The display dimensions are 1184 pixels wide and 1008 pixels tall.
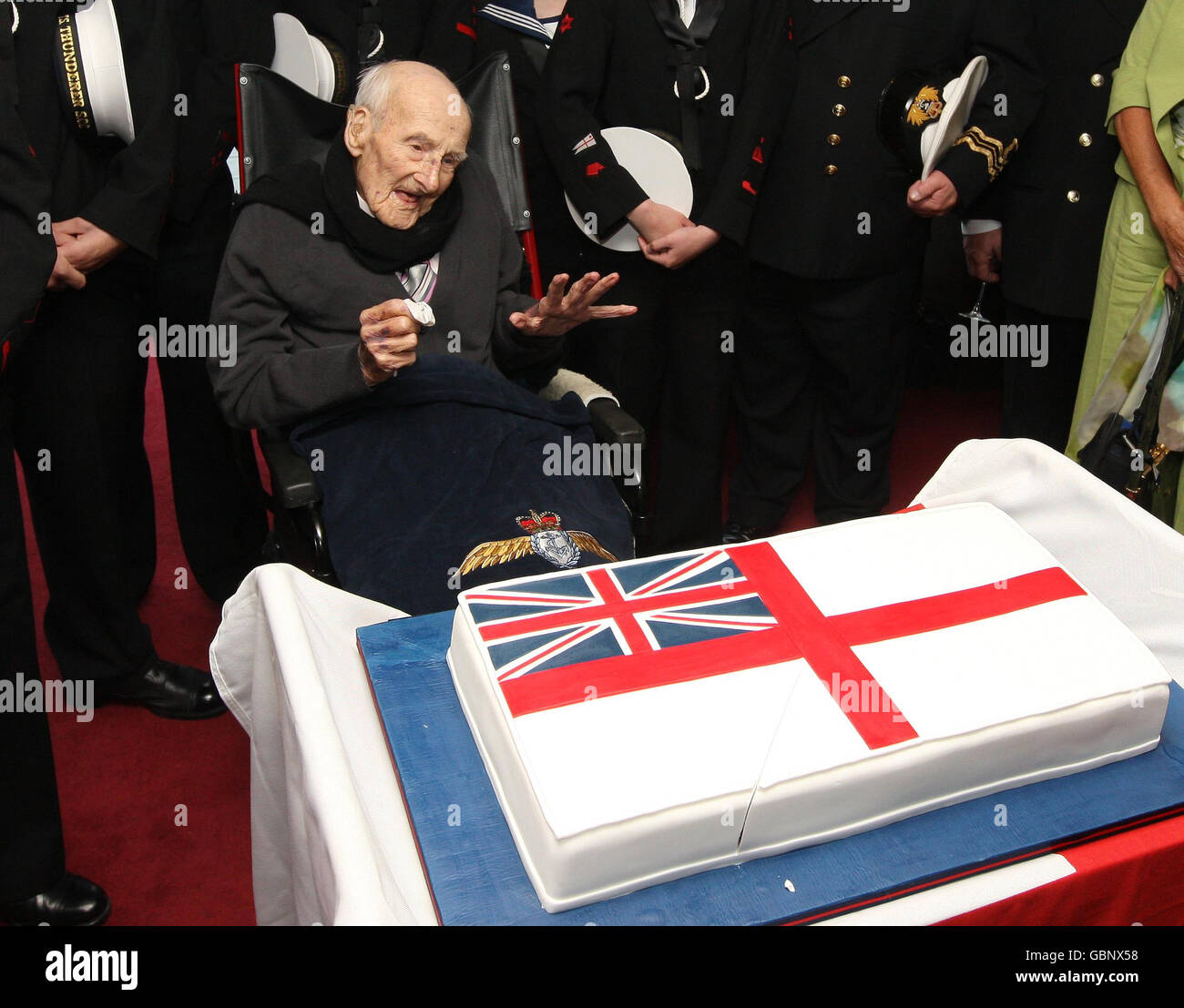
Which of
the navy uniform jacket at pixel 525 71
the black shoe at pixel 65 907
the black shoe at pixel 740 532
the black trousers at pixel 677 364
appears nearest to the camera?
the black shoe at pixel 65 907

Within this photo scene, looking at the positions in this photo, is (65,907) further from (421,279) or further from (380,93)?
(380,93)

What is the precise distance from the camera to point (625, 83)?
2.58m

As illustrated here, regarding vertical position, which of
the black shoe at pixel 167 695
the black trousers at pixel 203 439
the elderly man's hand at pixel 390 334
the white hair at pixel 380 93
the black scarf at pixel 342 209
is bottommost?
the black shoe at pixel 167 695

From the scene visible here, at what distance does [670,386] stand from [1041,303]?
3.05 feet

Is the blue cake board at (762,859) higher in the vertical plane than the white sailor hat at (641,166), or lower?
lower

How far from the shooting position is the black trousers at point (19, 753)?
1.75m

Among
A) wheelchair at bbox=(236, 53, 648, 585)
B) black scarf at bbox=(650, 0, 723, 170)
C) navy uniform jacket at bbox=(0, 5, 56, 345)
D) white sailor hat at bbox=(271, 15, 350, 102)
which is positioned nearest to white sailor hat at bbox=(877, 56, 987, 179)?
black scarf at bbox=(650, 0, 723, 170)

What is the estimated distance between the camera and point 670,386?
294cm

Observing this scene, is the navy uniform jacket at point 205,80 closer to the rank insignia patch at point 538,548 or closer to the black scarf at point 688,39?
the black scarf at point 688,39

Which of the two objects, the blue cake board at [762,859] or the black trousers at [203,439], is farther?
the black trousers at [203,439]

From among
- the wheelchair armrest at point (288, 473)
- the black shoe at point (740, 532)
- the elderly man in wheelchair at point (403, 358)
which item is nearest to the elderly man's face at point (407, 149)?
the elderly man in wheelchair at point (403, 358)

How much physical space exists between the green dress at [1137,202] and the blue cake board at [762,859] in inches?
47.2

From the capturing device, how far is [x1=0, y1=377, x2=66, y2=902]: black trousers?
1.75 m

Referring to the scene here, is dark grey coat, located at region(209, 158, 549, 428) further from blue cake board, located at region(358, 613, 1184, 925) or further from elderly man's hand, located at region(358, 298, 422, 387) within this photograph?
blue cake board, located at region(358, 613, 1184, 925)
